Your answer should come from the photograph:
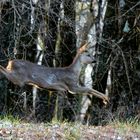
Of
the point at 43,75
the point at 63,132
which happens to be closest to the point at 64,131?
the point at 63,132

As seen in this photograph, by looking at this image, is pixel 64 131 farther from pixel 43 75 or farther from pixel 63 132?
pixel 43 75

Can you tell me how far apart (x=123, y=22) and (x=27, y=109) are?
4170 millimetres

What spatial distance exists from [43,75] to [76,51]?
6.18m

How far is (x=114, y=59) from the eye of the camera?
18938 millimetres

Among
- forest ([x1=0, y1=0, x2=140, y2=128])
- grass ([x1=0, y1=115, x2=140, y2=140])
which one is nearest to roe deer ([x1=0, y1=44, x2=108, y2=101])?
grass ([x1=0, y1=115, x2=140, y2=140])

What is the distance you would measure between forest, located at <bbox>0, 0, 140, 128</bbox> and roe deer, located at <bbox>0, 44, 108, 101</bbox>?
192 inches

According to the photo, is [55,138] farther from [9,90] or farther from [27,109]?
[9,90]

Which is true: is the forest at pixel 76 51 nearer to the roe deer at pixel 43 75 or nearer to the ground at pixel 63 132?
the roe deer at pixel 43 75

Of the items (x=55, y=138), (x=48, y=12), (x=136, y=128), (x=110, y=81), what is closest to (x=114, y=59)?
(x=110, y=81)

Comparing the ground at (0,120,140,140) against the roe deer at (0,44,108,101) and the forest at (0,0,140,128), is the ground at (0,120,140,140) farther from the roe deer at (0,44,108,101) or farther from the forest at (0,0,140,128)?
the forest at (0,0,140,128)

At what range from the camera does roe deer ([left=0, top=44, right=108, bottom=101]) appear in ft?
35.9

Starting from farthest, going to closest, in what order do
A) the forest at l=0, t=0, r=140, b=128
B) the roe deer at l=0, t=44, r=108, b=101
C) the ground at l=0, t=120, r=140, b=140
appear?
the forest at l=0, t=0, r=140, b=128, the roe deer at l=0, t=44, r=108, b=101, the ground at l=0, t=120, r=140, b=140

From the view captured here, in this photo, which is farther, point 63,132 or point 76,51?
point 76,51

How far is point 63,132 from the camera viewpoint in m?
10.2
